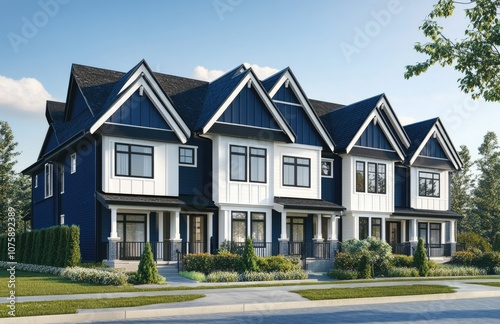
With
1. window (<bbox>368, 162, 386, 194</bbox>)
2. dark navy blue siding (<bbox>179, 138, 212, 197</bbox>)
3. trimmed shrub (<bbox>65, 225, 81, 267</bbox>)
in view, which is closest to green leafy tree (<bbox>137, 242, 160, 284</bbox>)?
trimmed shrub (<bbox>65, 225, 81, 267</bbox>)

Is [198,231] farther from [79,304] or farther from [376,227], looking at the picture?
[79,304]

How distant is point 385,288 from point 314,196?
12.4m

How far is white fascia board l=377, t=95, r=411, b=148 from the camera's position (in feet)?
121

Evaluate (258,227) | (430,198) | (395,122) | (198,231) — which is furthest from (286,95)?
(430,198)

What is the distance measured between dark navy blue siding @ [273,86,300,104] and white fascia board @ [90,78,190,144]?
651 centimetres

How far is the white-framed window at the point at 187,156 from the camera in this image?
30484 millimetres

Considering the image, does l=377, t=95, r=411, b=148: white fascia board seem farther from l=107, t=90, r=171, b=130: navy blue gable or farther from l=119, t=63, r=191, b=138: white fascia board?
l=107, t=90, r=171, b=130: navy blue gable

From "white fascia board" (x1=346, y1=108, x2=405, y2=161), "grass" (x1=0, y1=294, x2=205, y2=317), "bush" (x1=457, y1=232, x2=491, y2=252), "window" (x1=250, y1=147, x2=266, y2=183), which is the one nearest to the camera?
"grass" (x1=0, y1=294, x2=205, y2=317)

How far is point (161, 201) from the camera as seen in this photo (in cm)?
2806

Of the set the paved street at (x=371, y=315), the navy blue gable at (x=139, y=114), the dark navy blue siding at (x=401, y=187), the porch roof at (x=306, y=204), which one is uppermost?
the navy blue gable at (x=139, y=114)

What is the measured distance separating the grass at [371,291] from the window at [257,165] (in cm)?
1102

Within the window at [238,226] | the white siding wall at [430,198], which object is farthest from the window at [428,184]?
the window at [238,226]

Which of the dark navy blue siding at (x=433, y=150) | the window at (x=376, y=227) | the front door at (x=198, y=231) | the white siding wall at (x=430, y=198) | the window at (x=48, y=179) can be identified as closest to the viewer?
the front door at (x=198, y=231)

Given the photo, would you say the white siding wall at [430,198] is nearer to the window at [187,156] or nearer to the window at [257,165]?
the window at [257,165]
